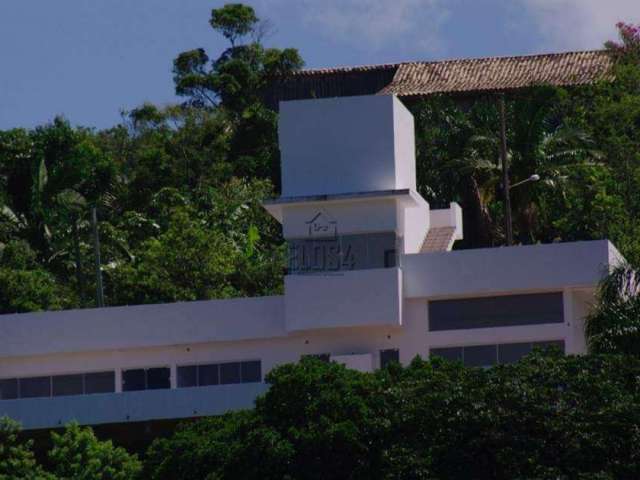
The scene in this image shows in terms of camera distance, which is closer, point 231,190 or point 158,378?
point 158,378

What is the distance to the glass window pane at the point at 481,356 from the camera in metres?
53.1

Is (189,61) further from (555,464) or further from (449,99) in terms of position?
(555,464)

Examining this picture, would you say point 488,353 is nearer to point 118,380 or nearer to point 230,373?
point 230,373

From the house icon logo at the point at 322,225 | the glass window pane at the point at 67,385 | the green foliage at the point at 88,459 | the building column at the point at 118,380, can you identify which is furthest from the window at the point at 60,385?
the house icon logo at the point at 322,225

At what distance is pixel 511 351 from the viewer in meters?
52.9

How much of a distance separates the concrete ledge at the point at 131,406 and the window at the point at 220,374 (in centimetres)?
223

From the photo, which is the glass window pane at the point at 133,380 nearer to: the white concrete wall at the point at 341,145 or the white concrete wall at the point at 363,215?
the white concrete wall at the point at 341,145

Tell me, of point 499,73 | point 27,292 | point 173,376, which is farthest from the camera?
point 499,73

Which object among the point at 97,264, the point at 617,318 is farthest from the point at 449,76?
the point at 617,318

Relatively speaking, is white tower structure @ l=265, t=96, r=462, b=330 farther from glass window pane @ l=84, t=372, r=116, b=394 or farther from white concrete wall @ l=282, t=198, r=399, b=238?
glass window pane @ l=84, t=372, r=116, b=394

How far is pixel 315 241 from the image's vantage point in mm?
54656

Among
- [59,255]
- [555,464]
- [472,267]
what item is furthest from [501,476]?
[59,255]

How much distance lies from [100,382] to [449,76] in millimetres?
29096

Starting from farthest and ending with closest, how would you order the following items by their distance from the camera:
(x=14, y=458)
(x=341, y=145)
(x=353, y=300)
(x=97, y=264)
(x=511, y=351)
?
(x=97, y=264) < (x=341, y=145) < (x=353, y=300) < (x=511, y=351) < (x=14, y=458)
